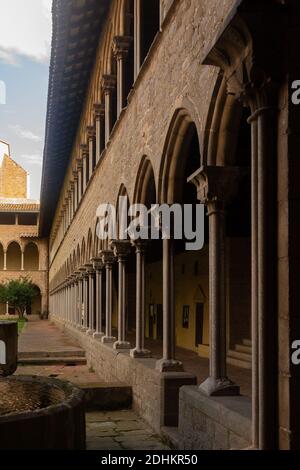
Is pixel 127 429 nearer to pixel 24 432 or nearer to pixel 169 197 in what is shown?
pixel 169 197

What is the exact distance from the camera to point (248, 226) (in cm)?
1171

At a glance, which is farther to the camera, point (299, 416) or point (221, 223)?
point (221, 223)

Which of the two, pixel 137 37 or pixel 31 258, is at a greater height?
pixel 137 37

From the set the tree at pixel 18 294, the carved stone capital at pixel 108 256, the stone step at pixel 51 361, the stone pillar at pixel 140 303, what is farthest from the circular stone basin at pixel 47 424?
the tree at pixel 18 294

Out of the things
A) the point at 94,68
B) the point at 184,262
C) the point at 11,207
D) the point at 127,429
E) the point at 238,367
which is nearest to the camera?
the point at 127,429

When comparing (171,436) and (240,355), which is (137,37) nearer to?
(240,355)

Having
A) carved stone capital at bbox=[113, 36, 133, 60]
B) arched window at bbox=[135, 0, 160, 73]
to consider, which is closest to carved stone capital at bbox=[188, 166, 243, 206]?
arched window at bbox=[135, 0, 160, 73]

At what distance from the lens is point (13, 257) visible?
51.5 m

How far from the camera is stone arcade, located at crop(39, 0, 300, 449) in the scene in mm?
4203

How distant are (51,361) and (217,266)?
10.4 meters

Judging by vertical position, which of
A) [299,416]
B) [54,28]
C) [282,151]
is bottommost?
[299,416]

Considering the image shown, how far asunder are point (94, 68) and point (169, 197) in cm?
927

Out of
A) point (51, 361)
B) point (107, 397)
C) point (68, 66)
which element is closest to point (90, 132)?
point (68, 66)

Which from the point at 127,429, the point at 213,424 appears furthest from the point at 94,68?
the point at 213,424
